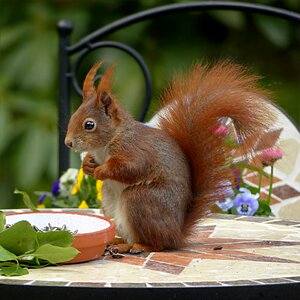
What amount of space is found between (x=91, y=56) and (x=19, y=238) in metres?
2.33

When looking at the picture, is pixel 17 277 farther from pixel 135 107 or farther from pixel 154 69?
pixel 154 69

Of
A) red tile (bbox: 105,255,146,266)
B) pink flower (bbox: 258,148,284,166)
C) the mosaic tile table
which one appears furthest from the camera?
pink flower (bbox: 258,148,284,166)

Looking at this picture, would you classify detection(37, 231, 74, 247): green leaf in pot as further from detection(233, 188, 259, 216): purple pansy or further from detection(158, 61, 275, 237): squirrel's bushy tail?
detection(233, 188, 259, 216): purple pansy

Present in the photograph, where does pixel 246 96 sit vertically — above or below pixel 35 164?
above

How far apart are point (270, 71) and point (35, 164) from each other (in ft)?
3.01

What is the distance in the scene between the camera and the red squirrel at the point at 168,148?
1.68m

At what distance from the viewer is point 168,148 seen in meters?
1.72

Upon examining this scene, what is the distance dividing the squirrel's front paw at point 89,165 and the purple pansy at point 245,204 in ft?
2.32

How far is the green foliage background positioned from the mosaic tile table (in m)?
1.78

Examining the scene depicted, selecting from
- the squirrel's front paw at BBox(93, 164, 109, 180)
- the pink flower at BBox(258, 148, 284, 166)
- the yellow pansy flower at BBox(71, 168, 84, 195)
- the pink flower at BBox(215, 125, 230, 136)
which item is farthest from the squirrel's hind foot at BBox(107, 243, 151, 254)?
the yellow pansy flower at BBox(71, 168, 84, 195)

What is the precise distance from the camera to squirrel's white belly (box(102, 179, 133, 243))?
66.7 inches

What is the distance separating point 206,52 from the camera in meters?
3.79

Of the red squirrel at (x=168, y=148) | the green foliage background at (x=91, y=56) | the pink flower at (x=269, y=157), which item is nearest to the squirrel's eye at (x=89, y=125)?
the red squirrel at (x=168, y=148)

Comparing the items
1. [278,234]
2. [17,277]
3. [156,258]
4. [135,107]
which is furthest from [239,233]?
[135,107]
